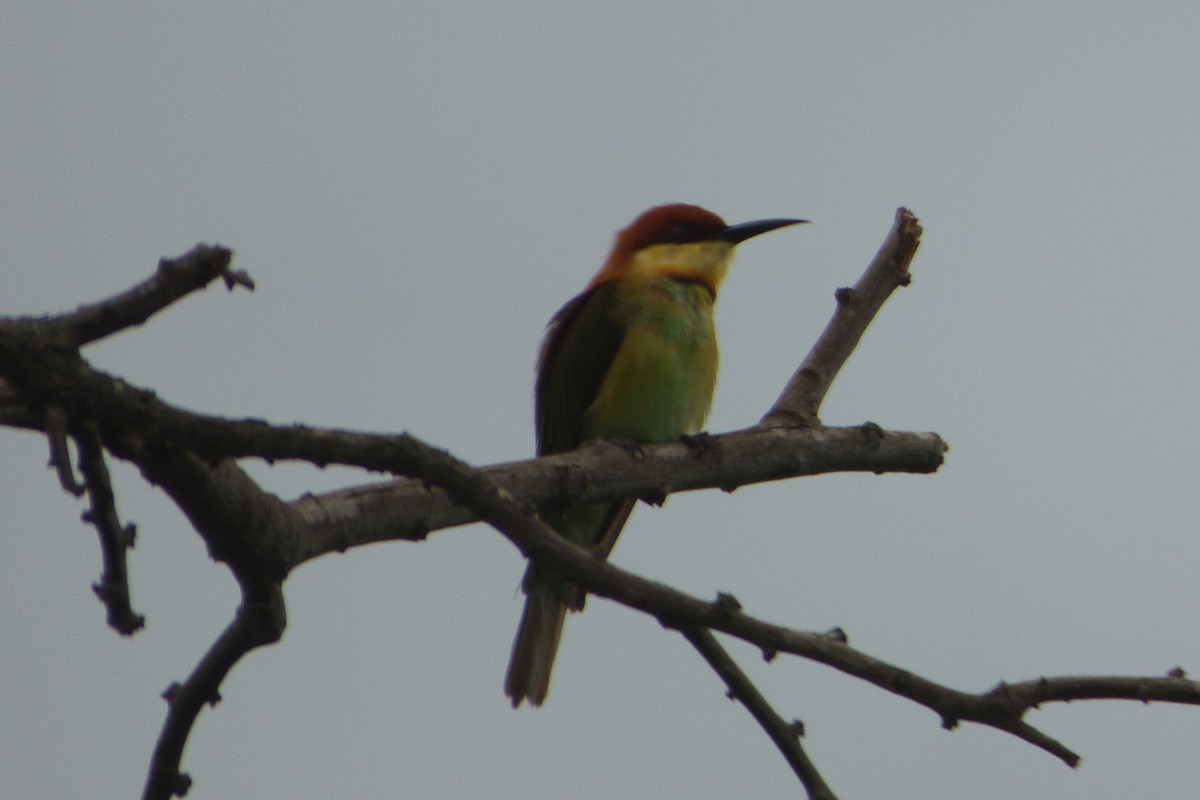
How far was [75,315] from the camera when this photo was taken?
2.44 metres

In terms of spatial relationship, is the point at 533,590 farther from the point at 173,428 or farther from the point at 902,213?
the point at 173,428

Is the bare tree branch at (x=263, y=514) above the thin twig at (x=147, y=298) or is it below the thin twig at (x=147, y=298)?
below

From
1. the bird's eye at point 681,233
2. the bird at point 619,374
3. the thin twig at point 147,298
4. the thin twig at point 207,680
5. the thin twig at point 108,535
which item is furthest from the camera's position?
the bird's eye at point 681,233

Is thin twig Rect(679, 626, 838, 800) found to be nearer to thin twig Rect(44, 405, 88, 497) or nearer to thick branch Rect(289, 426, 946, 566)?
thick branch Rect(289, 426, 946, 566)

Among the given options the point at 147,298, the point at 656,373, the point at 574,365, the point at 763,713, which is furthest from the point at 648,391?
the point at 147,298

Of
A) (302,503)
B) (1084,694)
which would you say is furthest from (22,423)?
(1084,694)

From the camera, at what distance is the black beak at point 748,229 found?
711 centimetres

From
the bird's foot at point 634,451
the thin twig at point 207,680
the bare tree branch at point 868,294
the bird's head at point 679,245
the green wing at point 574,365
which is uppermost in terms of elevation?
the bird's head at point 679,245

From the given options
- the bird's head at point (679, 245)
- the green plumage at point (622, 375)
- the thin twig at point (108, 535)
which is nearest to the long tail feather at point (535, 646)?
the green plumage at point (622, 375)

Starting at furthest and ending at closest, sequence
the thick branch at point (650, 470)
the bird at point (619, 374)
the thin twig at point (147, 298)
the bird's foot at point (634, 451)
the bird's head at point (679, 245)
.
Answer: the bird's head at point (679, 245) < the bird at point (619, 374) < the bird's foot at point (634, 451) < the thick branch at point (650, 470) < the thin twig at point (147, 298)

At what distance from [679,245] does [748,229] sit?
1.26ft

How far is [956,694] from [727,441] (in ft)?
6.16

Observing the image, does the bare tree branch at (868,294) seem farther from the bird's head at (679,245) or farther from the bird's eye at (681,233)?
the bird's eye at (681,233)

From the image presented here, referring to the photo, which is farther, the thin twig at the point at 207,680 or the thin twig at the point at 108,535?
the thin twig at the point at 207,680
